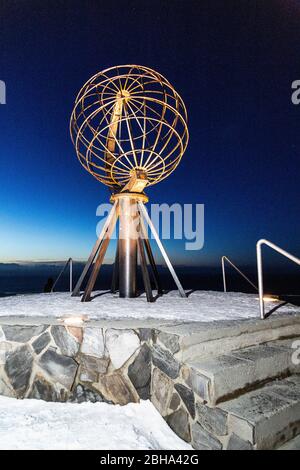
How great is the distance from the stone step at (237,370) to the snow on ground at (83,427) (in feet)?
2.01

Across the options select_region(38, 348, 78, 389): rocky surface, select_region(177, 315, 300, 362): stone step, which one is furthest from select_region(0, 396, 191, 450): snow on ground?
select_region(177, 315, 300, 362): stone step

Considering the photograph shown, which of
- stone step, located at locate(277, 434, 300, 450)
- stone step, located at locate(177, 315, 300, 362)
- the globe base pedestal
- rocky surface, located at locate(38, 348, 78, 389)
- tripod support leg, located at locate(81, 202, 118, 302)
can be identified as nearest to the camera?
stone step, located at locate(277, 434, 300, 450)

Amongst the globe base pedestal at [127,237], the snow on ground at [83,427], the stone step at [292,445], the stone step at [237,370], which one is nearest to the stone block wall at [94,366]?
the snow on ground at [83,427]

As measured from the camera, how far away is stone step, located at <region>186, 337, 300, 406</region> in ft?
7.61

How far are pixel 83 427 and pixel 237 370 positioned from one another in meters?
1.55

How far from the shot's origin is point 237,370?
2461 mm

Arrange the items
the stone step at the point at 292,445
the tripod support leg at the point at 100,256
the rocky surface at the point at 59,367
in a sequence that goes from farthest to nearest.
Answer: the tripod support leg at the point at 100,256, the rocky surface at the point at 59,367, the stone step at the point at 292,445

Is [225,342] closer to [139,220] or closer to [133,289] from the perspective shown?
[133,289]

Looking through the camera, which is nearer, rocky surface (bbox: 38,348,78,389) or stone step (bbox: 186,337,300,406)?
stone step (bbox: 186,337,300,406)

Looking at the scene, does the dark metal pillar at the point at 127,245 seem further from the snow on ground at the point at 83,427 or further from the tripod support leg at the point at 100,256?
the snow on ground at the point at 83,427

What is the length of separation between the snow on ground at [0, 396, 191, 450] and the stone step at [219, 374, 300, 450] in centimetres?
66

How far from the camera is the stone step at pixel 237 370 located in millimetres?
2318

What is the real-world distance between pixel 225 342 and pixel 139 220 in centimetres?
336

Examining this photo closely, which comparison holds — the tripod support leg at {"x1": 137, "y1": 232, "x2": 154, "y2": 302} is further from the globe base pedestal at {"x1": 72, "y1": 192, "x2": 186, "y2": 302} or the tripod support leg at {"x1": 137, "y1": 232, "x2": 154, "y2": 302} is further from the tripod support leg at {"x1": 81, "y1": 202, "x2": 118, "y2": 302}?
the tripod support leg at {"x1": 81, "y1": 202, "x2": 118, "y2": 302}
